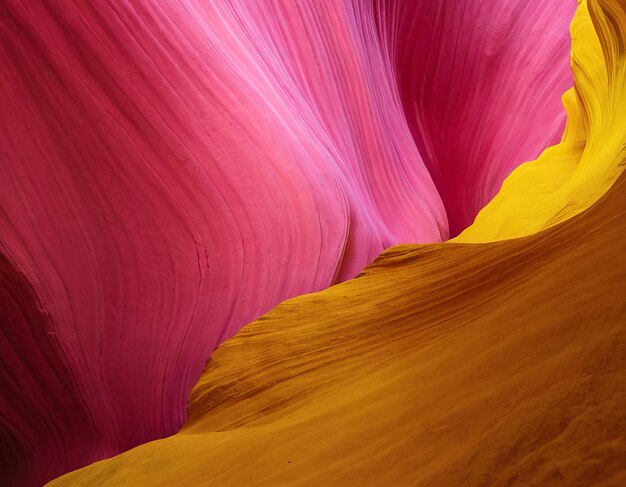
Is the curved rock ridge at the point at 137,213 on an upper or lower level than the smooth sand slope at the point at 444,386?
upper

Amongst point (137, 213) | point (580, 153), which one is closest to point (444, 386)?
point (137, 213)

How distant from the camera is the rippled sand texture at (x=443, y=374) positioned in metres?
0.69

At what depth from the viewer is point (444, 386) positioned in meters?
0.91

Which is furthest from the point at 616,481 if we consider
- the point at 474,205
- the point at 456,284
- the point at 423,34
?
the point at 423,34

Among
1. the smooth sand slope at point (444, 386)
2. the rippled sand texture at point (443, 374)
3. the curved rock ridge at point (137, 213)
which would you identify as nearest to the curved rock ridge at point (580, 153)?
the rippled sand texture at point (443, 374)

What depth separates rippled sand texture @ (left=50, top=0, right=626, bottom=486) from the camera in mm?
687

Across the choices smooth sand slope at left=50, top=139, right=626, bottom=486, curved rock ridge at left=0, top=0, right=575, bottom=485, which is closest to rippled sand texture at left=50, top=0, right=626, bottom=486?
smooth sand slope at left=50, top=139, right=626, bottom=486

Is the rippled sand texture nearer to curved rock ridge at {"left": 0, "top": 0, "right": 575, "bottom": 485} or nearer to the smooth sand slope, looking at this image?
the smooth sand slope

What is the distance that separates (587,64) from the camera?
2.70 meters

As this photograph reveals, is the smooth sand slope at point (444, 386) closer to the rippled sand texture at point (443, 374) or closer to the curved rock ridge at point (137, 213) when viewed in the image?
the rippled sand texture at point (443, 374)

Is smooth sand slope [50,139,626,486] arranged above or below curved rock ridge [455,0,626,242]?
below

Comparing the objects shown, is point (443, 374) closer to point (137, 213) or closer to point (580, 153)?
point (137, 213)

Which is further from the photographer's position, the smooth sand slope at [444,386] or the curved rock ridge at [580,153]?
the curved rock ridge at [580,153]

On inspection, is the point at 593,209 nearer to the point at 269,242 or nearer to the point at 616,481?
the point at 616,481
